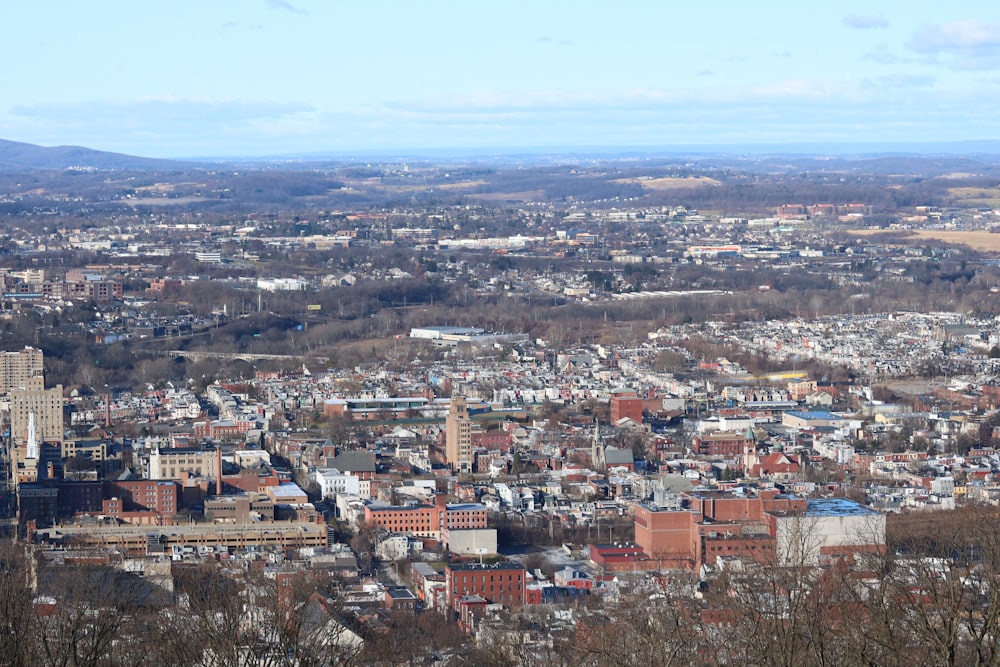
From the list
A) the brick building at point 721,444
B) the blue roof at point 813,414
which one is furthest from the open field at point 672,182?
the brick building at point 721,444

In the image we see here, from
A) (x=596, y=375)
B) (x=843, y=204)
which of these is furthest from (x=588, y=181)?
(x=596, y=375)

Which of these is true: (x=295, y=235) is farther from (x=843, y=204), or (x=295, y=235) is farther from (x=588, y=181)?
(x=588, y=181)

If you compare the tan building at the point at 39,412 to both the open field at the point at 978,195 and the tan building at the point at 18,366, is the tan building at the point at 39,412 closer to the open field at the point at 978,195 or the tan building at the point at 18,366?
the tan building at the point at 18,366

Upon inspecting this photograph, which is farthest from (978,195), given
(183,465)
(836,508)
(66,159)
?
(66,159)

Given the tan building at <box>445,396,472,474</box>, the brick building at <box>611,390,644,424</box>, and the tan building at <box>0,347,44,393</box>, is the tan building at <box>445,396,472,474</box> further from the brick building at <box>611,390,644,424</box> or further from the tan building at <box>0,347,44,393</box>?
the tan building at <box>0,347,44,393</box>

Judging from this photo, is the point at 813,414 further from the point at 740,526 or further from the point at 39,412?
the point at 39,412

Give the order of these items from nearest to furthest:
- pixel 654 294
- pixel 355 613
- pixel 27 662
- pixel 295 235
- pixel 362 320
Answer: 1. pixel 27 662
2. pixel 355 613
3. pixel 362 320
4. pixel 654 294
5. pixel 295 235
